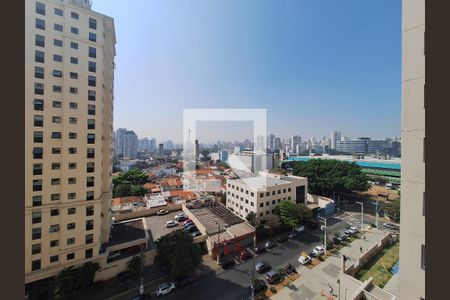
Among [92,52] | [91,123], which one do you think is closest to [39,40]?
[92,52]

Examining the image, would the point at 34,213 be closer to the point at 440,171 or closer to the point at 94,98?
the point at 94,98

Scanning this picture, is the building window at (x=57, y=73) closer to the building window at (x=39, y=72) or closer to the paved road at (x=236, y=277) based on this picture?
the building window at (x=39, y=72)

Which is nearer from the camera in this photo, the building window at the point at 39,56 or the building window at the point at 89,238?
the building window at the point at 39,56

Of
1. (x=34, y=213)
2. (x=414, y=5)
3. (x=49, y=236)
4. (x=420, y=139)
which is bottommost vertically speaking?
(x=49, y=236)

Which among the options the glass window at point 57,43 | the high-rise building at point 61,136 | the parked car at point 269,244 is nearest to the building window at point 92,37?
the high-rise building at point 61,136

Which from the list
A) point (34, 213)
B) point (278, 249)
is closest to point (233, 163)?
point (278, 249)

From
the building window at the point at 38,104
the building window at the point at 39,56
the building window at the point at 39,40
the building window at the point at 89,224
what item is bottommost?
the building window at the point at 89,224

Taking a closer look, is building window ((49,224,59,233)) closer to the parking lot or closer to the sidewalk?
the parking lot

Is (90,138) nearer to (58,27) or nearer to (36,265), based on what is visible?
(58,27)
